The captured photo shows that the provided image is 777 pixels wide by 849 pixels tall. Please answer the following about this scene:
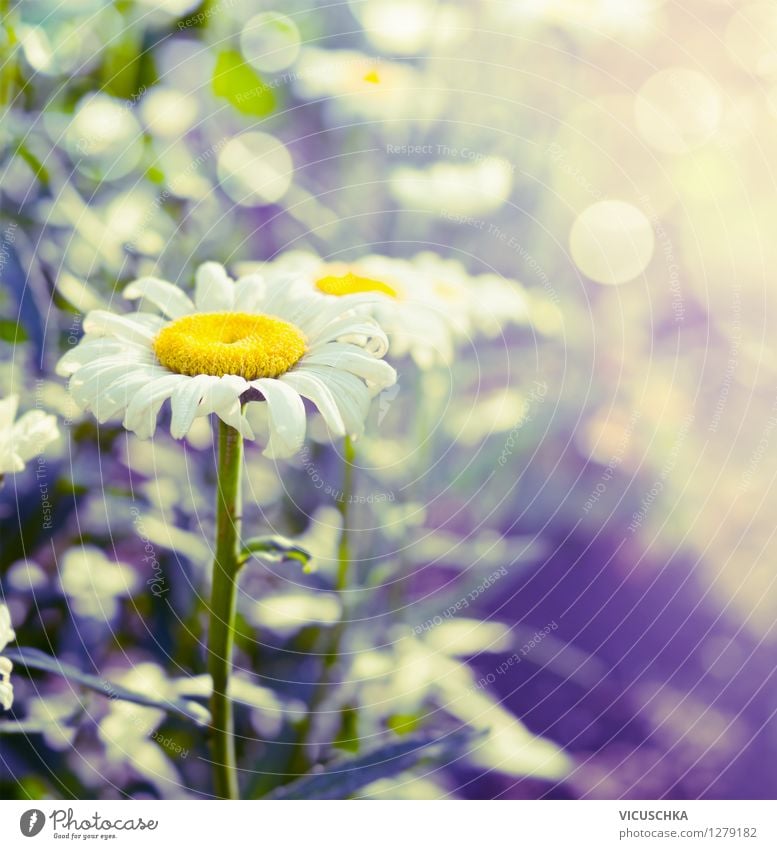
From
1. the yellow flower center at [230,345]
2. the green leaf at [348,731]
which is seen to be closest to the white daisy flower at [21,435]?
the yellow flower center at [230,345]

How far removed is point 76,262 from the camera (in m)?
0.44

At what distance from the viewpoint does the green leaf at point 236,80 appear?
0.46 meters

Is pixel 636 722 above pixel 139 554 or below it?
below

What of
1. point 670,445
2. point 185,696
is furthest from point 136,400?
point 670,445

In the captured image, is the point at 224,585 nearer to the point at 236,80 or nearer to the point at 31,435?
the point at 31,435

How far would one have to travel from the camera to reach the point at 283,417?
29 cm

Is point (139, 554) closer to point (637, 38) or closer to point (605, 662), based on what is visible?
point (605, 662)

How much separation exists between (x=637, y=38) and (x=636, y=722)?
419 millimetres

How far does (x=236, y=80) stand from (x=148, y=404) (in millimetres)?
261

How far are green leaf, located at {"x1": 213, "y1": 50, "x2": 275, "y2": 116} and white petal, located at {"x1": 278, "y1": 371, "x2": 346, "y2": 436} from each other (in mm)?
241

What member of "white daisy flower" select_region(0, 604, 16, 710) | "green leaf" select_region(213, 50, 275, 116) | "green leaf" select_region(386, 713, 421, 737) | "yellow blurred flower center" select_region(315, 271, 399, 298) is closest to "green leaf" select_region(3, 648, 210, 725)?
"white daisy flower" select_region(0, 604, 16, 710)
